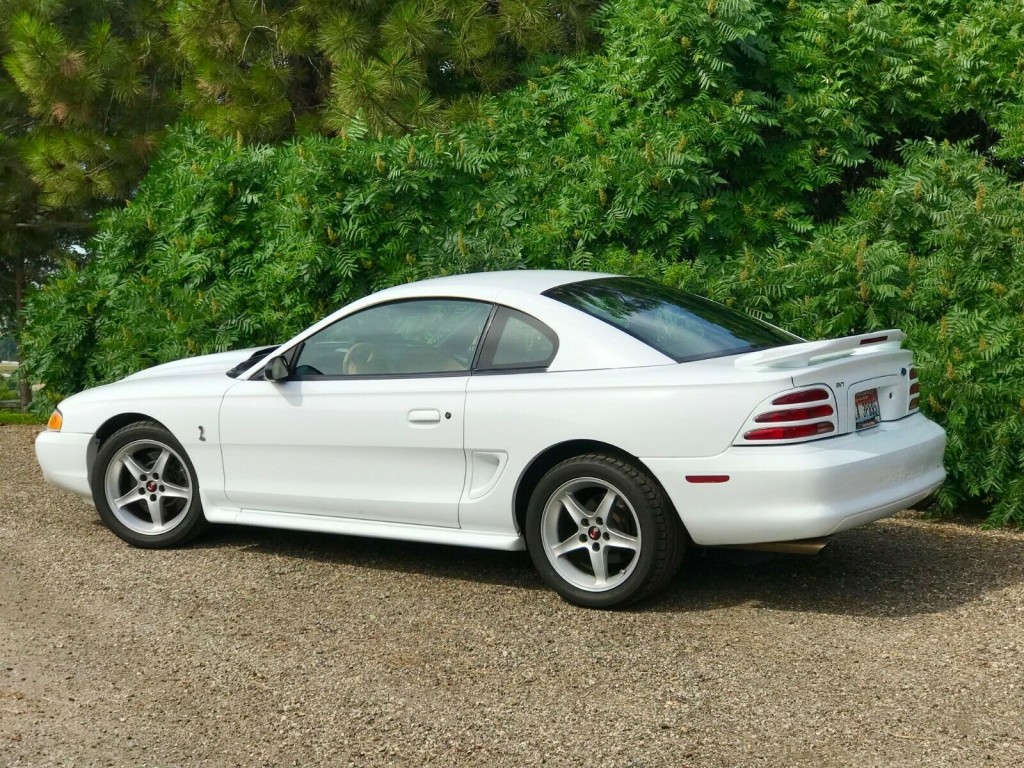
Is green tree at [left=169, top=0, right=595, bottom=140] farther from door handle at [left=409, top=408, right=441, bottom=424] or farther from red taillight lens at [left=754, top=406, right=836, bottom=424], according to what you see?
red taillight lens at [left=754, top=406, right=836, bottom=424]

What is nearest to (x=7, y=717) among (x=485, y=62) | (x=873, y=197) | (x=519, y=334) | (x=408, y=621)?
(x=408, y=621)

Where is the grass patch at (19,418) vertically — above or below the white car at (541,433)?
below

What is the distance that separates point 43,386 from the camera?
11797mm

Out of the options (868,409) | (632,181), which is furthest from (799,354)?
(632,181)

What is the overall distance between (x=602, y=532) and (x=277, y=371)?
1948mm

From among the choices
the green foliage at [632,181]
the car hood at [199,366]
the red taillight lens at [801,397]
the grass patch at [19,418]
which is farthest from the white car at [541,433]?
the grass patch at [19,418]

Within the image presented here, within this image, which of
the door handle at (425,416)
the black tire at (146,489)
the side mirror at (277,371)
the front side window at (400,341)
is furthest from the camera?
the black tire at (146,489)

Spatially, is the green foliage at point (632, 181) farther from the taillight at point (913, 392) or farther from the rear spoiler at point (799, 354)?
the rear spoiler at point (799, 354)

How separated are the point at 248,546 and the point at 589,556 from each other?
2.32 m

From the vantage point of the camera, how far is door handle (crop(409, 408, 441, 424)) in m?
5.95

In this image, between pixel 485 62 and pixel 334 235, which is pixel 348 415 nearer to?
pixel 334 235

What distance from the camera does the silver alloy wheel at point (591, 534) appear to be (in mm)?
5543

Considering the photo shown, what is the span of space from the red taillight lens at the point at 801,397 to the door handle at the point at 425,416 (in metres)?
1.62

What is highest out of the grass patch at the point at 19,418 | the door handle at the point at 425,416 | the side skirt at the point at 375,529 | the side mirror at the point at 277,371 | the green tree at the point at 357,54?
the green tree at the point at 357,54
